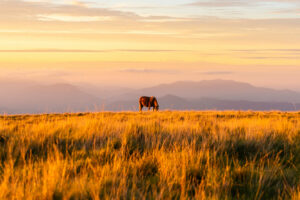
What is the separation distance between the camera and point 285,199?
159 inches

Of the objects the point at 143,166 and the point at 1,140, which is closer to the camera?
the point at 143,166

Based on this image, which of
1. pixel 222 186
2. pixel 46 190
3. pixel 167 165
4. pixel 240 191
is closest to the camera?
pixel 46 190

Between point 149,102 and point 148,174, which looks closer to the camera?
point 148,174

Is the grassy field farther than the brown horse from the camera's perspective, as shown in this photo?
No

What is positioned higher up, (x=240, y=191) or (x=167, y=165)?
(x=167, y=165)

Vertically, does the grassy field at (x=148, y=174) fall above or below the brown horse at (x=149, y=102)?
below

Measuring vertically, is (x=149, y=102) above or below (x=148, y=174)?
above

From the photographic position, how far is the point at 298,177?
5.11 m

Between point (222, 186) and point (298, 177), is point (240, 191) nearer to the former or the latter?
point (222, 186)

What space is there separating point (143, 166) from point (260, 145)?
3213mm

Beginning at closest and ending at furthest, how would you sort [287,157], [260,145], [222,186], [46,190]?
[46,190]
[222,186]
[287,157]
[260,145]

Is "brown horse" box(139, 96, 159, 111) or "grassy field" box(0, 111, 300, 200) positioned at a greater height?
"brown horse" box(139, 96, 159, 111)

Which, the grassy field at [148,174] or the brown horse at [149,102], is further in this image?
the brown horse at [149,102]

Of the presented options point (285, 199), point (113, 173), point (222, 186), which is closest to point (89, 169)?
point (113, 173)
